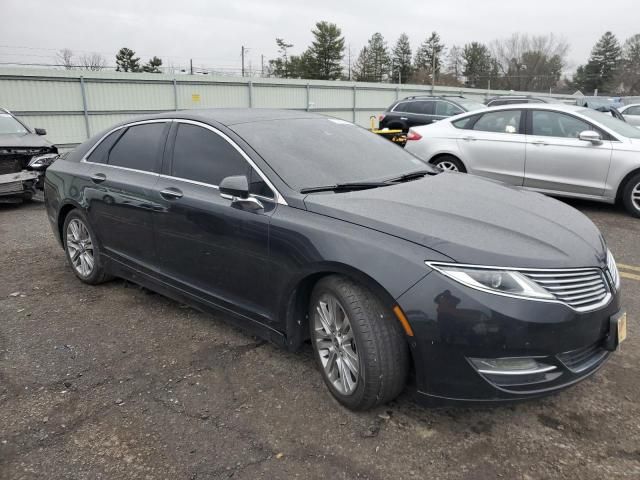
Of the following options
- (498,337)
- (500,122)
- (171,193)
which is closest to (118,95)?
(500,122)

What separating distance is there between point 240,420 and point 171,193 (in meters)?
1.65

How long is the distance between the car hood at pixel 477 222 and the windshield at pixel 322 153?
9.3 inches

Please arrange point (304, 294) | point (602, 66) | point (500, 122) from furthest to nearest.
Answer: point (602, 66) < point (500, 122) < point (304, 294)

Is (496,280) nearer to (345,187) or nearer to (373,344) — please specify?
(373,344)

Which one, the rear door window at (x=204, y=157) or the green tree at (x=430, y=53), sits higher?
the green tree at (x=430, y=53)

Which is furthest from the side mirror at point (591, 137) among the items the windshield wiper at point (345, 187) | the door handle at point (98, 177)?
the door handle at point (98, 177)

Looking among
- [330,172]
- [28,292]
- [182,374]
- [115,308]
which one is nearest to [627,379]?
[330,172]

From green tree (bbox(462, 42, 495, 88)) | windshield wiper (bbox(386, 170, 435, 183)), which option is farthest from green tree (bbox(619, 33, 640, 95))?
windshield wiper (bbox(386, 170, 435, 183))

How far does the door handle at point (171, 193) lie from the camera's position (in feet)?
11.4

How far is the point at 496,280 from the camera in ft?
7.45

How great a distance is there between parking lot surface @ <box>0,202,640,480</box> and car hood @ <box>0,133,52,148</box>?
532cm

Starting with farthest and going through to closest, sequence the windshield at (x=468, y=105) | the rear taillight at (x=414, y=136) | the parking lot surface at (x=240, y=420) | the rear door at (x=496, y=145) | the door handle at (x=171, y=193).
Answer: the windshield at (x=468, y=105)
the rear taillight at (x=414, y=136)
the rear door at (x=496, y=145)
the door handle at (x=171, y=193)
the parking lot surface at (x=240, y=420)

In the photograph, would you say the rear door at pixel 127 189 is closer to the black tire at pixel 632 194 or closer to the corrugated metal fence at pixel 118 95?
the black tire at pixel 632 194

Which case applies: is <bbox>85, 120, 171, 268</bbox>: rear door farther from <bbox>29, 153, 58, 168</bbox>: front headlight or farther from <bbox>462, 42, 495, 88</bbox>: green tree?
<bbox>462, 42, 495, 88</bbox>: green tree
